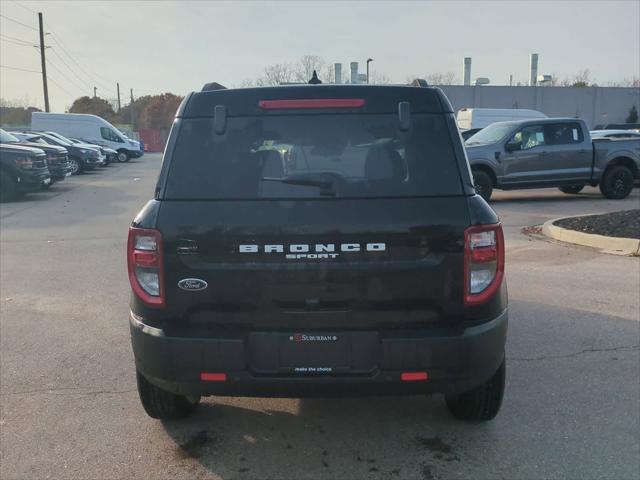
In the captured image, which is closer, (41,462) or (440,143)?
(440,143)

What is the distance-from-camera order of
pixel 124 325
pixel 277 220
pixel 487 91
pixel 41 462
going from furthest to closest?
pixel 487 91
pixel 124 325
pixel 41 462
pixel 277 220

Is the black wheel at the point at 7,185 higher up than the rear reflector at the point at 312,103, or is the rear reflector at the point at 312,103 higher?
the rear reflector at the point at 312,103

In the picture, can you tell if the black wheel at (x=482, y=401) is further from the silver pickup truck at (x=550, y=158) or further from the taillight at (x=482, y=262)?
the silver pickup truck at (x=550, y=158)

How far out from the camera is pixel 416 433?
3568 millimetres

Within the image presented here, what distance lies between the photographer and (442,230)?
2.83 metres

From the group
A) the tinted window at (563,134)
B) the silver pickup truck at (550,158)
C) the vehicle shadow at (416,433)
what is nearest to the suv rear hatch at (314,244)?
the vehicle shadow at (416,433)

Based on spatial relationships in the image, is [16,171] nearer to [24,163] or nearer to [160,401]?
[24,163]

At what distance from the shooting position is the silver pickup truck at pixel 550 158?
1424cm

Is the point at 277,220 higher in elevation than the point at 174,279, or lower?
higher

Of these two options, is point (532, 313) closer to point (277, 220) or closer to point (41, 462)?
point (277, 220)

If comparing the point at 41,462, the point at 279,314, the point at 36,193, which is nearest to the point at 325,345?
the point at 279,314

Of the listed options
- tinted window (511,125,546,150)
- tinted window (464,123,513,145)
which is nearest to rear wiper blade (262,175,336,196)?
tinted window (464,123,513,145)

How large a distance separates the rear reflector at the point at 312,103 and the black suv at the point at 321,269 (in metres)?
0.09

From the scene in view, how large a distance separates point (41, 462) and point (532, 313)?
4456 mm
